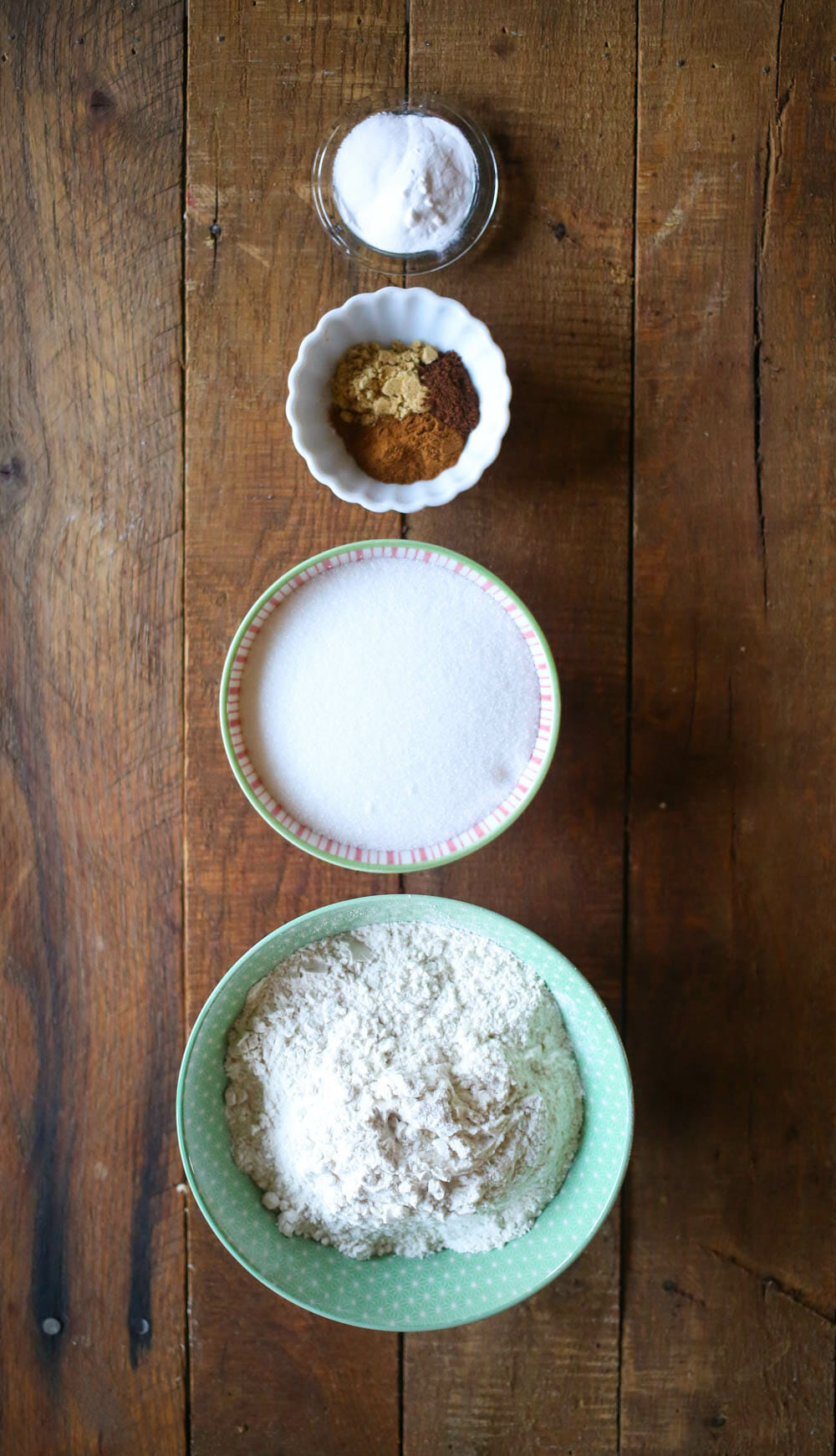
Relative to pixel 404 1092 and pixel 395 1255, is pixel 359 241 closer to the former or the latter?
pixel 404 1092

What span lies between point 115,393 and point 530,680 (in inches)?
17.6

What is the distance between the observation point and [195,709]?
0.85 metres

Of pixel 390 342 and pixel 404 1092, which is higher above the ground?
pixel 390 342

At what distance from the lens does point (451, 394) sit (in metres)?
0.79

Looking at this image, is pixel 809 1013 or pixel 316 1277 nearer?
pixel 316 1277

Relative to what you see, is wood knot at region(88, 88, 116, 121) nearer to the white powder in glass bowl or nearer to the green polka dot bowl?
the white powder in glass bowl

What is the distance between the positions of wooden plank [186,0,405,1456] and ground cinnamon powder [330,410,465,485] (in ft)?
0.18

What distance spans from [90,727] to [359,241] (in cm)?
48

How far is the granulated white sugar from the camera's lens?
2.55 feet

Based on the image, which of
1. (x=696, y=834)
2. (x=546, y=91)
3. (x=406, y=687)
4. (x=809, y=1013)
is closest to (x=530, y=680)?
(x=406, y=687)

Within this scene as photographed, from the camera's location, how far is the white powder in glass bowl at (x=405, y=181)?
0.80 m

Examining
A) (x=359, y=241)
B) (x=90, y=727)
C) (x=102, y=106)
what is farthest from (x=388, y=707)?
(x=102, y=106)

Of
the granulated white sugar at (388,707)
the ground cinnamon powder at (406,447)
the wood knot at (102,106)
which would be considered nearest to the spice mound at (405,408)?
the ground cinnamon powder at (406,447)

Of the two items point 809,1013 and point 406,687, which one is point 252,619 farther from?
point 809,1013
